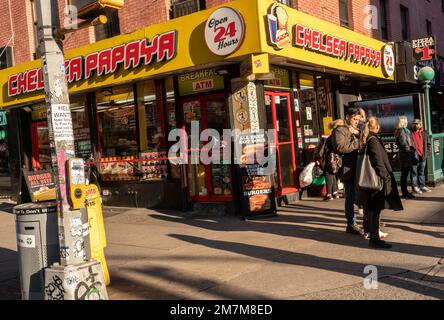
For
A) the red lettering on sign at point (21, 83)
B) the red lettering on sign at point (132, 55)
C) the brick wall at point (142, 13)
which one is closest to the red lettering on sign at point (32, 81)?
the red lettering on sign at point (21, 83)

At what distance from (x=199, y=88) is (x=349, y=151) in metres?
4.18

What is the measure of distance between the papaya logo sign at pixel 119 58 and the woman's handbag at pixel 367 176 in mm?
4546

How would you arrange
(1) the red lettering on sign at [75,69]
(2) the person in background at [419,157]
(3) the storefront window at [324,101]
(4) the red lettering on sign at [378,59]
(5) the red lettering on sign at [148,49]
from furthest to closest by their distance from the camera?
1. (4) the red lettering on sign at [378,59]
2. (3) the storefront window at [324,101]
3. (1) the red lettering on sign at [75,69]
4. (2) the person in background at [419,157]
5. (5) the red lettering on sign at [148,49]

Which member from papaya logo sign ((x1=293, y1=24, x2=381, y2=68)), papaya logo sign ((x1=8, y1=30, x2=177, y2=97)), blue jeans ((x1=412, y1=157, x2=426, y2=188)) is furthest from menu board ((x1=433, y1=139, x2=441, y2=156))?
papaya logo sign ((x1=8, y1=30, x2=177, y2=97))

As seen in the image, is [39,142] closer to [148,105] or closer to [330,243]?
[148,105]

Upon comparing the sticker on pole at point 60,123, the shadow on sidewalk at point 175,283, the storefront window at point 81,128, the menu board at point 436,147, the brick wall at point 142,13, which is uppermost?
the brick wall at point 142,13

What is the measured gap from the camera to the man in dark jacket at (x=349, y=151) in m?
7.01

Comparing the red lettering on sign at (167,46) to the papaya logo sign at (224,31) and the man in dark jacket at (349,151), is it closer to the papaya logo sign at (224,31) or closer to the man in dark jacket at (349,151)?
the papaya logo sign at (224,31)

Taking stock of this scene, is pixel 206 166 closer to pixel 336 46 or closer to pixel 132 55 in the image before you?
pixel 132 55

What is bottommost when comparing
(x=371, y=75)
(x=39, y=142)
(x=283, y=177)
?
(x=283, y=177)
